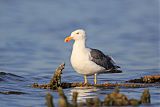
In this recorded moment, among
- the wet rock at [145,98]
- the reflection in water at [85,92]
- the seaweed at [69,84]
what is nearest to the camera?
the wet rock at [145,98]

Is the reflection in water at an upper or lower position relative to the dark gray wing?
lower

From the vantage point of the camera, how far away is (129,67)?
86.7ft

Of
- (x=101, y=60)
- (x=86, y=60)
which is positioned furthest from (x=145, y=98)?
(x=101, y=60)

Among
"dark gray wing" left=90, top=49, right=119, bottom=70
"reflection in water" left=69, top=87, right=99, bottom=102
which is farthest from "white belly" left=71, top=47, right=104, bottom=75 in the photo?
"reflection in water" left=69, top=87, right=99, bottom=102

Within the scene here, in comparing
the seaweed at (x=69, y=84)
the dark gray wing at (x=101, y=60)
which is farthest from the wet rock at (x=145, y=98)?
the dark gray wing at (x=101, y=60)

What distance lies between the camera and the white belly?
1956 centimetres

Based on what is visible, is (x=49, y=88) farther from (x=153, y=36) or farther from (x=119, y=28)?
(x=119, y=28)

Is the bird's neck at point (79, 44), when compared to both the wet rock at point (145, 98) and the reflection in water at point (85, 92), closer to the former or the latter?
the reflection in water at point (85, 92)

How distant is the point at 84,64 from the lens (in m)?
19.6

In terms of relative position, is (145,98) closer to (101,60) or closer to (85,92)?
(85,92)

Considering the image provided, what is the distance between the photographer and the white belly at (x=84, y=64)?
19.6 metres

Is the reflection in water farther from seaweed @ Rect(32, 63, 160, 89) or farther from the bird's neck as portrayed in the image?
the bird's neck

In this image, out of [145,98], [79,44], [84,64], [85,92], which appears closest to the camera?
[145,98]

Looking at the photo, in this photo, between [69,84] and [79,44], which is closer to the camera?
[69,84]
